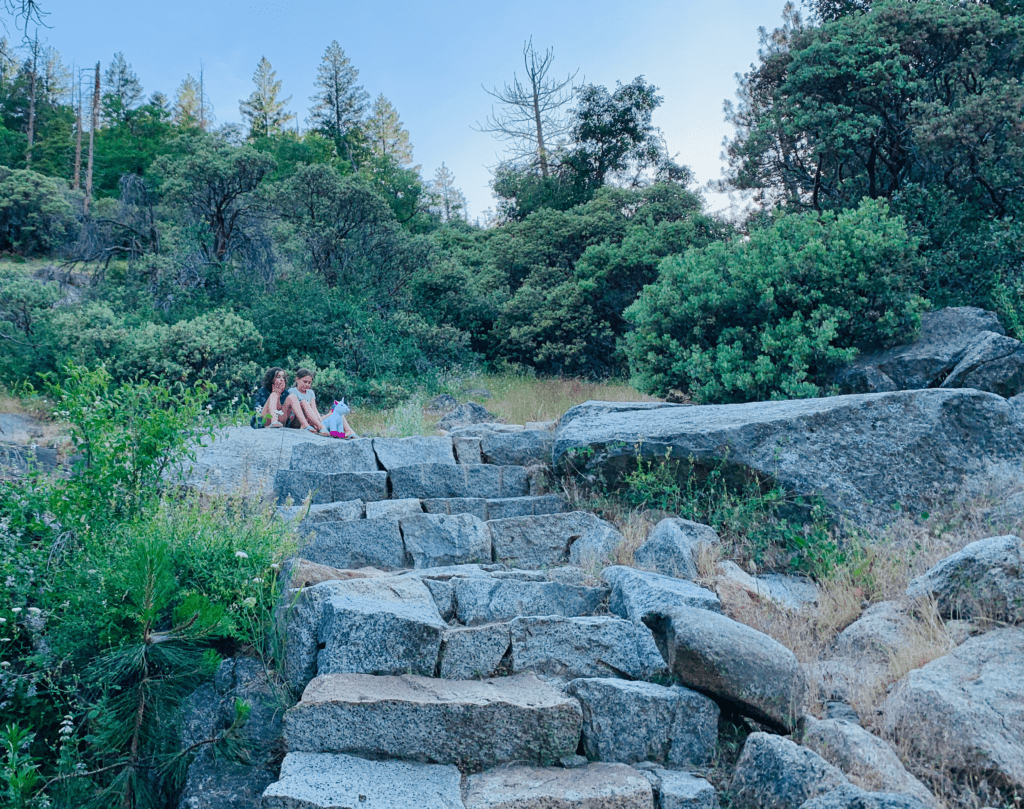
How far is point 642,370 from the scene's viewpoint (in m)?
9.77

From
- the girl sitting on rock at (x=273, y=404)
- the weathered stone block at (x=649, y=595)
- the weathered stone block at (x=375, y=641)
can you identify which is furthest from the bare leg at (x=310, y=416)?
the weathered stone block at (x=375, y=641)

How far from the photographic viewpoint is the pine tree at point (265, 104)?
42219 millimetres

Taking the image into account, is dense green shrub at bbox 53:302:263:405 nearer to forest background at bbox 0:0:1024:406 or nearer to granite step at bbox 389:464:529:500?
forest background at bbox 0:0:1024:406

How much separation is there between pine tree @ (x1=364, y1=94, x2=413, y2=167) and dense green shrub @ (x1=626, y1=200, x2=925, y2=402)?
33.8 metres

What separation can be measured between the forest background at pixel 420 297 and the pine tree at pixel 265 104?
21127mm

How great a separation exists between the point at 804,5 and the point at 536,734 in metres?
17.1

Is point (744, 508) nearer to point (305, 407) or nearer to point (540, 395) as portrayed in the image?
point (305, 407)

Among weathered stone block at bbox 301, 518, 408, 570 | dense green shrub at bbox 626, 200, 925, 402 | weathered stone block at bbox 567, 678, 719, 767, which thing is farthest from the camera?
dense green shrub at bbox 626, 200, 925, 402

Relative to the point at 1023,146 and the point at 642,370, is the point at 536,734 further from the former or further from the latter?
the point at 1023,146

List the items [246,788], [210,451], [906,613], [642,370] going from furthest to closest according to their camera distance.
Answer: [642,370] < [210,451] < [906,613] < [246,788]

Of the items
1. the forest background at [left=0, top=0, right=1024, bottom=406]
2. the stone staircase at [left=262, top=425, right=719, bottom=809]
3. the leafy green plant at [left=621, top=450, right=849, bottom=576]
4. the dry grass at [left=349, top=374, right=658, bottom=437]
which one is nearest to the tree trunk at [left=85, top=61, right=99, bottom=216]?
the forest background at [left=0, top=0, right=1024, bottom=406]

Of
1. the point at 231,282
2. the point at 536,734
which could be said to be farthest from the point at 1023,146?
the point at 231,282

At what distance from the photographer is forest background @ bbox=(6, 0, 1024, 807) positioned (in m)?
3.13

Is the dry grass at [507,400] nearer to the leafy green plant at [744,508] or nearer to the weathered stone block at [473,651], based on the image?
the leafy green plant at [744,508]
